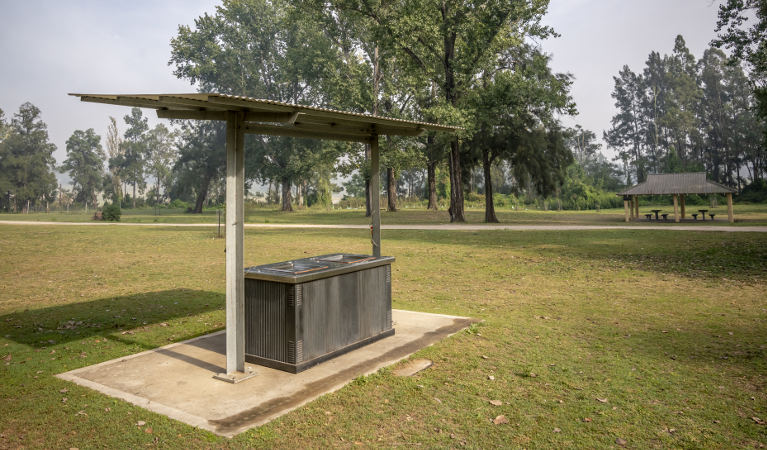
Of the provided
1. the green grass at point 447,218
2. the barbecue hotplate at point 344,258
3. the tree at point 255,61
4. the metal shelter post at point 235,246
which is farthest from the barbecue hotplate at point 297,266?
the tree at point 255,61

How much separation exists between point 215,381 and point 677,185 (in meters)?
32.4

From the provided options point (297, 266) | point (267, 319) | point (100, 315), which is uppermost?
point (297, 266)

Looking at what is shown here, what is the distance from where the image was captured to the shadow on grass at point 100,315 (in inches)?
265

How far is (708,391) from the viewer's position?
449 cm

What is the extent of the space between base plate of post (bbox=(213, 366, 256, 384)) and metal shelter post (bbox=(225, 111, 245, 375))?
1.9 inches

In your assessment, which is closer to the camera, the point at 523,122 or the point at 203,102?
the point at 203,102

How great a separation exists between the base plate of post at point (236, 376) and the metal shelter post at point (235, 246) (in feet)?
0.16

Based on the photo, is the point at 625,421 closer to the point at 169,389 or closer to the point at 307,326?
the point at 307,326

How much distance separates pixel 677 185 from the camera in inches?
1191

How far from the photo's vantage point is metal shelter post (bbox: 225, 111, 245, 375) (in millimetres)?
4750

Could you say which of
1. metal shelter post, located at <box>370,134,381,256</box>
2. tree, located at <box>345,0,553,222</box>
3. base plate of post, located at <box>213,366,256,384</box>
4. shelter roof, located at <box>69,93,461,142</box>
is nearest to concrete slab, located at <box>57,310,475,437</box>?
base plate of post, located at <box>213,366,256,384</box>

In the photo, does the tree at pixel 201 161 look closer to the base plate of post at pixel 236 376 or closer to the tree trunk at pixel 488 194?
the tree trunk at pixel 488 194

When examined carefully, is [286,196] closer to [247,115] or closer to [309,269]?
[309,269]

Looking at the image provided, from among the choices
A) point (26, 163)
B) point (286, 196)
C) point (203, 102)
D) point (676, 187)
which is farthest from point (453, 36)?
point (26, 163)
